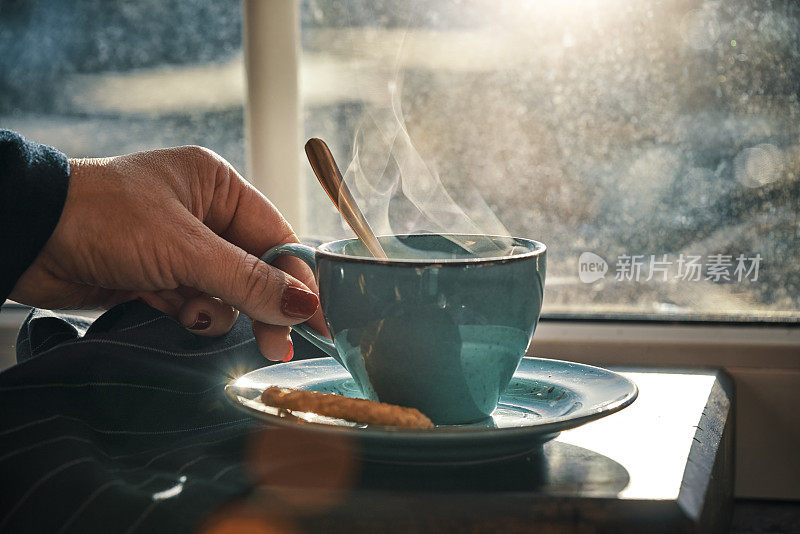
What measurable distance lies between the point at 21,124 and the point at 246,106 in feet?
1.10

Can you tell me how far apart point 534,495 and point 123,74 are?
0.90 metres

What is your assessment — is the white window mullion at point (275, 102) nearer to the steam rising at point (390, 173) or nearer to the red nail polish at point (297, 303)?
the steam rising at point (390, 173)

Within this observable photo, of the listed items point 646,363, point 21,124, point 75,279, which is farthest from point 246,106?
point 646,363

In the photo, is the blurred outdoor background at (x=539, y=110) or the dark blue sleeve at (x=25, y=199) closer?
the dark blue sleeve at (x=25, y=199)

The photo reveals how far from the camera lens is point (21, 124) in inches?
44.9

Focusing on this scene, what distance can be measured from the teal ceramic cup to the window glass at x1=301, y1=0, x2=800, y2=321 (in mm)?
384

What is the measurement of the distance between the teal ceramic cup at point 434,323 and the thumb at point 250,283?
8 centimetres

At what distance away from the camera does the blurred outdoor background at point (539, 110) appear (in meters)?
0.97

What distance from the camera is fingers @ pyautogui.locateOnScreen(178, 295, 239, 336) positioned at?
2.25ft

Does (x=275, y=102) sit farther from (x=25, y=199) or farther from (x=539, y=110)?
(x=25, y=199)

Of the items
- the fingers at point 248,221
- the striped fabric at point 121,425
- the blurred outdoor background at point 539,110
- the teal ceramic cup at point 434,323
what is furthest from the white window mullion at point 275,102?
the teal ceramic cup at point 434,323

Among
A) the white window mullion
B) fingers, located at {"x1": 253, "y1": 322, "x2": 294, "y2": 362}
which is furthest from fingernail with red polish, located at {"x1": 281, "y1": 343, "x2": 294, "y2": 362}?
the white window mullion

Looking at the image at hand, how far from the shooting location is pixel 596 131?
101cm

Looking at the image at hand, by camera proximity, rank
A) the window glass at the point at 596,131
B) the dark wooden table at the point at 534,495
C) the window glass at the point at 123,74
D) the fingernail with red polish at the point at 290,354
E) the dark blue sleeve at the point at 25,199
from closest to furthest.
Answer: the dark wooden table at the point at 534,495 → the dark blue sleeve at the point at 25,199 → the fingernail with red polish at the point at 290,354 → the window glass at the point at 596,131 → the window glass at the point at 123,74
